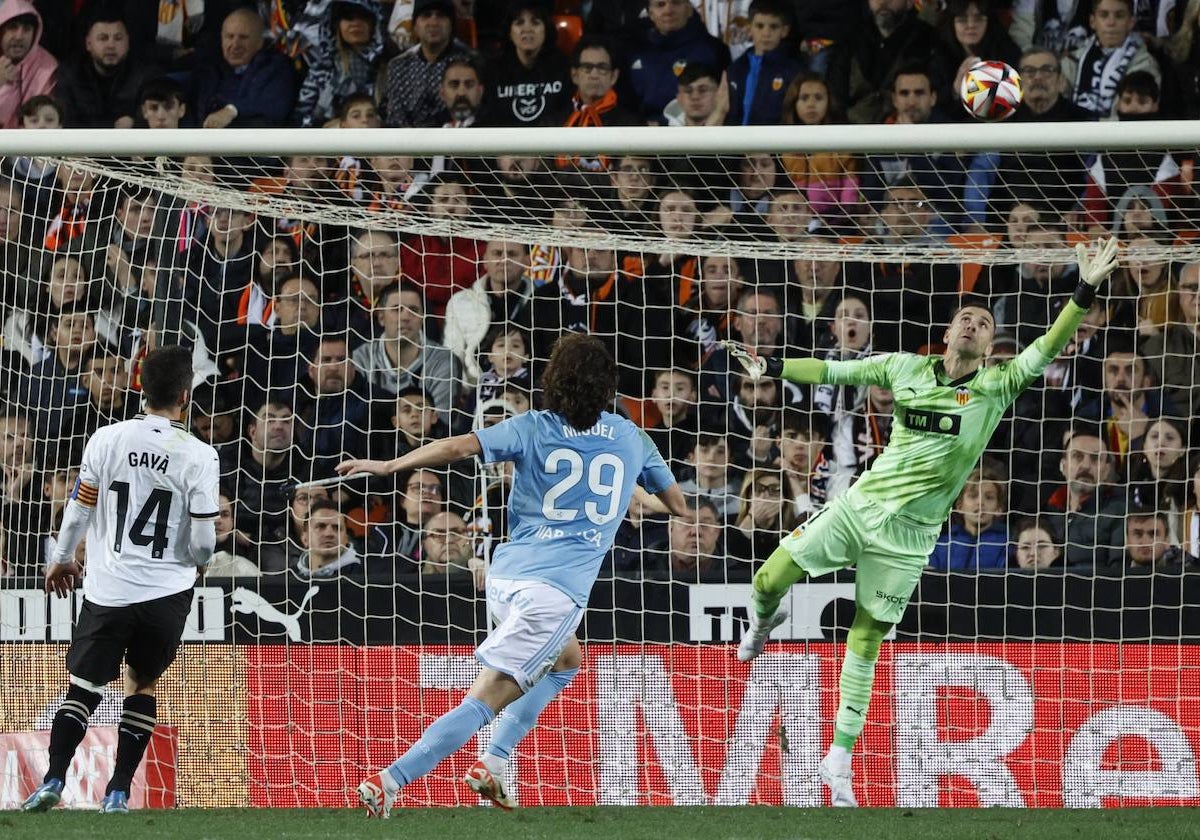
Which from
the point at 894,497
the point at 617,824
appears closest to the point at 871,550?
the point at 894,497

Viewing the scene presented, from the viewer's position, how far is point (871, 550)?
7488 mm

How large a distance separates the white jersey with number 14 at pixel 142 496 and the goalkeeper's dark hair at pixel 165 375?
100 mm

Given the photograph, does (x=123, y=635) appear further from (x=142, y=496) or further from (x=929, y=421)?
(x=929, y=421)

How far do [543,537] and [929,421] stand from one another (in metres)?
2.11

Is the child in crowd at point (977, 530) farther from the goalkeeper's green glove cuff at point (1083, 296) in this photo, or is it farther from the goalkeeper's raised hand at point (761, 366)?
the goalkeeper's green glove cuff at point (1083, 296)

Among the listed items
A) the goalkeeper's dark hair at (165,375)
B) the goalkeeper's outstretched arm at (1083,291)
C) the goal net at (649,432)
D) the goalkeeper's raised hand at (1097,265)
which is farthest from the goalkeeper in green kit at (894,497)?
the goalkeeper's dark hair at (165,375)

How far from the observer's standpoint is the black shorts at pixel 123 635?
22.5 ft

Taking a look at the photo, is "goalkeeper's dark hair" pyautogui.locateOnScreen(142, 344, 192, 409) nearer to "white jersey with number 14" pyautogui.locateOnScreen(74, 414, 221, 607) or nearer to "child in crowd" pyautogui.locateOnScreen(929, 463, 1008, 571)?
"white jersey with number 14" pyautogui.locateOnScreen(74, 414, 221, 607)

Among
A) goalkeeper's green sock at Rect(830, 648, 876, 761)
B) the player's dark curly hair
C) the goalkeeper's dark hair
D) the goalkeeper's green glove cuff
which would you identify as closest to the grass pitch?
goalkeeper's green sock at Rect(830, 648, 876, 761)

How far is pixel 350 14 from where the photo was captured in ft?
39.3

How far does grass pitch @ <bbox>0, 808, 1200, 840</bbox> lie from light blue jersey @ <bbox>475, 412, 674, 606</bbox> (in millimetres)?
989

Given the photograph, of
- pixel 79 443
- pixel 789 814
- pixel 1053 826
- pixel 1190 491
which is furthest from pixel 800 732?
pixel 79 443

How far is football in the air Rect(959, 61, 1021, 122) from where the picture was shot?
803cm

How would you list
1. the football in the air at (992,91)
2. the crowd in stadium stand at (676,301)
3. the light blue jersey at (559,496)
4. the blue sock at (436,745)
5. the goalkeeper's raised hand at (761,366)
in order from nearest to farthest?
the blue sock at (436,745) → the light blue jersey at (559,496) → the goalkeeper's raised hand at (761,366) → the football in the air at (992,91) → the crowd in stadium stand at (676,301)
